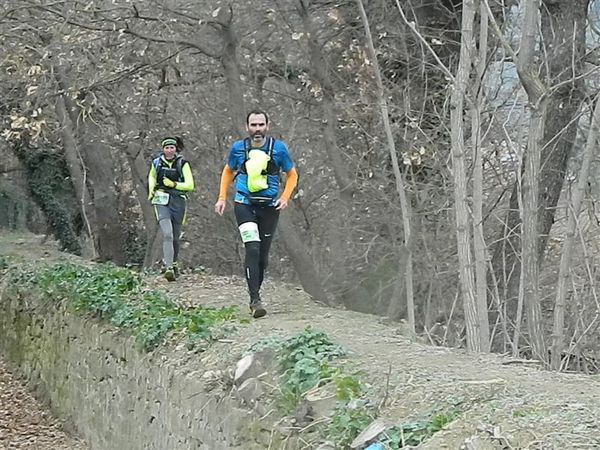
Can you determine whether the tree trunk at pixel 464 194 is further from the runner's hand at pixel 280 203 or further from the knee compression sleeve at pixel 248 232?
the knee compression sleeve at pixel 248 232

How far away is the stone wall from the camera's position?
300 inches

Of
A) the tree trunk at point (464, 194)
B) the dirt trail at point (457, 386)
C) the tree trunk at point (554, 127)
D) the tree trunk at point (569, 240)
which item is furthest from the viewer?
the tree trunk at point (554, 127)

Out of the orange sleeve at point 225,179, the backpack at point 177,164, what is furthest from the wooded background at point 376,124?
the backpack at point 177,164

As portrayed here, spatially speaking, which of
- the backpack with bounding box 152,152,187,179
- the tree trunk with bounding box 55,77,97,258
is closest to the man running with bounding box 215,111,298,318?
the backpack with bounding box 152,152,187,179

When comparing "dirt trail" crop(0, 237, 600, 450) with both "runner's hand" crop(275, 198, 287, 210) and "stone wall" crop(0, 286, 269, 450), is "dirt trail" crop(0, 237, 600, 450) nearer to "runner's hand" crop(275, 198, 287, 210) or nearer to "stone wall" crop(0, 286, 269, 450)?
"stone wall" crop(0, 286, 269, 450)

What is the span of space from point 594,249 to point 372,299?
5.14m

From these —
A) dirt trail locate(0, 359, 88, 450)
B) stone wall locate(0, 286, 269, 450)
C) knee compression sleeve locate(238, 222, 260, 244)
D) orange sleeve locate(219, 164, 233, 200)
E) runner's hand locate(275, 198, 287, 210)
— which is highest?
orange sleeve locate(219, 164, 233, 200)

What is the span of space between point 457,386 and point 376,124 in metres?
8.22

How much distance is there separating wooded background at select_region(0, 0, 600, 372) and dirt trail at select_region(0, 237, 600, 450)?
1016mm

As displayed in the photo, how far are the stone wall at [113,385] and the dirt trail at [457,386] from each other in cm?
41

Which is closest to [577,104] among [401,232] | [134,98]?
[401,232]

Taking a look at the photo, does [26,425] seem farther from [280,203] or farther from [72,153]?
[72,153]

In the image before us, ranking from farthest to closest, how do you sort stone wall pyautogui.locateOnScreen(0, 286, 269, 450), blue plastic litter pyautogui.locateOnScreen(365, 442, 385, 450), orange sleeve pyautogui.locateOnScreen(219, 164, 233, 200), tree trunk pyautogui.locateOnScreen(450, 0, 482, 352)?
orange sleeve pyautogui.locateOnScreen(219, 164, 233, 200) → tree trunk pyautogui.locateOnScreen(450, 0, 482, 352) → stone wall pyautogui.locateOnScreen(0, 286, 269, 450) → blue plastic litter pyautogui.locateOnScreen(365, 442, 385, 450)

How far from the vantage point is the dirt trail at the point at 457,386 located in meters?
4.71
